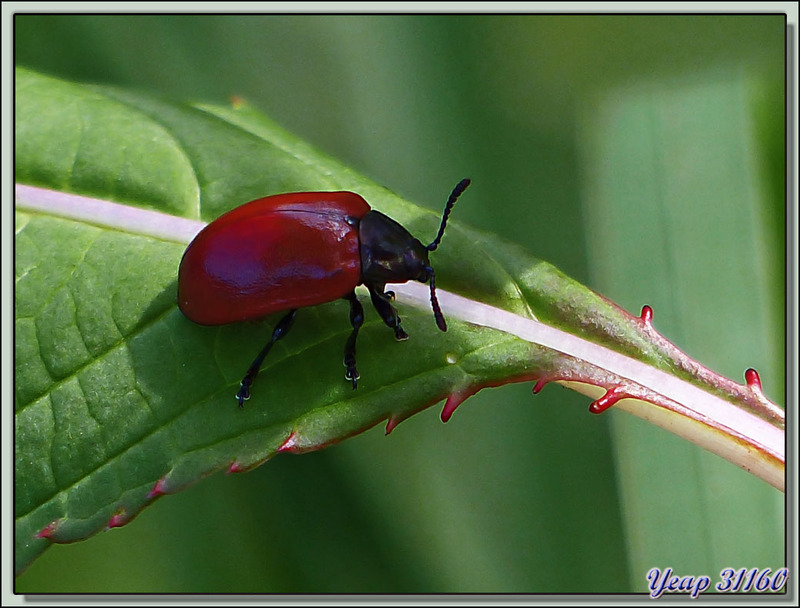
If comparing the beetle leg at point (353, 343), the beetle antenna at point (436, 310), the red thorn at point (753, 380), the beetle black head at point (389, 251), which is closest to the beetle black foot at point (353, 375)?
the beetle leg at point (353, 343)

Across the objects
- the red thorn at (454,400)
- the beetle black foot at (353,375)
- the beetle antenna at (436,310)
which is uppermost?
the beetle antenna at (436,310)

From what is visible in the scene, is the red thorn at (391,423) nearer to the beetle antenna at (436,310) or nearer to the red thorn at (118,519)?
the beetle antenna at (436,310)

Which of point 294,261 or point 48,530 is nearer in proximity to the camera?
point 48,530

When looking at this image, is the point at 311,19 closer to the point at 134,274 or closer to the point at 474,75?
the point at 474,75

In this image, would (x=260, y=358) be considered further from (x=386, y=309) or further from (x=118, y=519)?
(x=118, y=519)

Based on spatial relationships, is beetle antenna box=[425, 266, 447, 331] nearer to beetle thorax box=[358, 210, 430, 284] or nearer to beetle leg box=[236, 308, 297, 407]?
beetle thorax box=[358, 210, 430, 284]

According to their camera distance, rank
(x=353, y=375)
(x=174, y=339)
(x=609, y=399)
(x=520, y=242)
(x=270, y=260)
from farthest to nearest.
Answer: (x=520, y=242) → (x=270, y=260) → (x=174, y=339) → (x=353, y=375) → (x=609, y=399)

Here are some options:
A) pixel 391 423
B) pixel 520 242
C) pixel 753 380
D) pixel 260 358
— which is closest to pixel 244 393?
pixel 260 358
